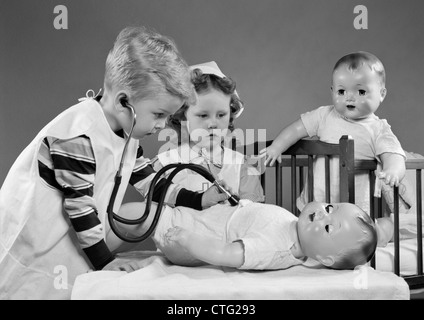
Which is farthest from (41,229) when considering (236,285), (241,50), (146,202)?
(241,50)

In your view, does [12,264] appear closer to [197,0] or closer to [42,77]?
[42,77]

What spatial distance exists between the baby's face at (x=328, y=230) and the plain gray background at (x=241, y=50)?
3.82 ft

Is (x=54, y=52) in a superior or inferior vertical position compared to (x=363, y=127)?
superior

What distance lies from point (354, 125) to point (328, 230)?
750 millimetres

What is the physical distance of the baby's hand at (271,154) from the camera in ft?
6.31

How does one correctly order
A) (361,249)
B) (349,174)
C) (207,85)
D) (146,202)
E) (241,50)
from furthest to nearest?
(241,50) < (207,85) < (349,174) < (146,202) < (361,249)

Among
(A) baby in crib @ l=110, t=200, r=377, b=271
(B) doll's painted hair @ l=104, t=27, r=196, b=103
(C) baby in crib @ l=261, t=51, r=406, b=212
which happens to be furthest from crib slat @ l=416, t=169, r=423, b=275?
(B) doll's painted hair @ l=104, t=27, r=196, b=103

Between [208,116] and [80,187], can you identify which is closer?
[80,187]

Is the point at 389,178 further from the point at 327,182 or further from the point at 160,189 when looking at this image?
the point at 160,189

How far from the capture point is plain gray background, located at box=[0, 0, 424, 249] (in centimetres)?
232

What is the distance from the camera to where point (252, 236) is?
1306mm

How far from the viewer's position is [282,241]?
1315 millimetres

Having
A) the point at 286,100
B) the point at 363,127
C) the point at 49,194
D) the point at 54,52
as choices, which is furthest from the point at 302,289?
the point at 54,52

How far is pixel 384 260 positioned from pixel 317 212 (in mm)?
603
